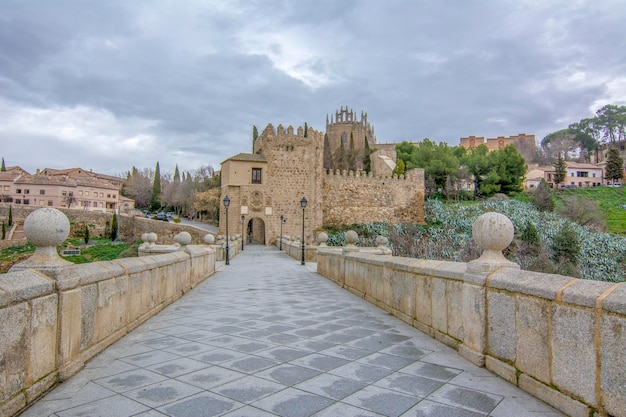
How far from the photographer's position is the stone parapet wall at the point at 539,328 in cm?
253

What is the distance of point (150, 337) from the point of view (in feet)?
16.9

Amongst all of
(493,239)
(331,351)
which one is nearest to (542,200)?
(493,239)

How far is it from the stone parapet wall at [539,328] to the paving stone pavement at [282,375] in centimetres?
18

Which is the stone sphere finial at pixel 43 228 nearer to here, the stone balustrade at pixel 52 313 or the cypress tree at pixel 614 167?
the stone balustrade at pixel 52 313

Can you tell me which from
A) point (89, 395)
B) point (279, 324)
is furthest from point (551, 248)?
point (89, 395)

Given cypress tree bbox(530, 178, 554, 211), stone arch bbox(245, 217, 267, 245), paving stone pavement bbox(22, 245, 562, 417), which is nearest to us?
paving stone pavement bbox(22, 245, 562, 417)

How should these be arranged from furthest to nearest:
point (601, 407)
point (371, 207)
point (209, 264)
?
point (371, 207)
point (209, 264)
point (601, 407)

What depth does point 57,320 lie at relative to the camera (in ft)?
11.2

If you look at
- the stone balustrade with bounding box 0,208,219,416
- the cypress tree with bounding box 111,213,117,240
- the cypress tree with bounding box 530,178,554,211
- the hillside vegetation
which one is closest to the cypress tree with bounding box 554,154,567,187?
the hillside vegetation

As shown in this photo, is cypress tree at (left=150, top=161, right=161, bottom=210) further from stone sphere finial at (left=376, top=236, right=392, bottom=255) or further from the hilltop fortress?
stone sphere finial at (left=376, top=236, right=392, bottom=255)

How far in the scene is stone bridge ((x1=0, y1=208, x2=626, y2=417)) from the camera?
2.79m

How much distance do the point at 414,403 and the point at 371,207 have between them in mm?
42812

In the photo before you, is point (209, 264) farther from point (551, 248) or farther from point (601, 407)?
point (551, 248)

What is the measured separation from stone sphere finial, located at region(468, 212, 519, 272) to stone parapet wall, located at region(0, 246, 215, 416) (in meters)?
3.73
